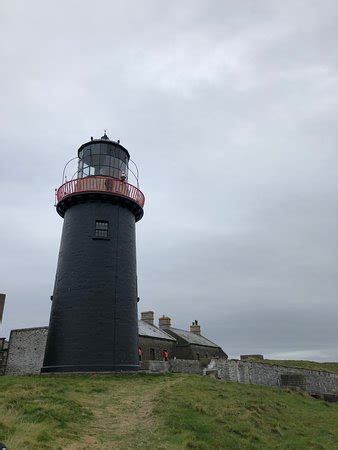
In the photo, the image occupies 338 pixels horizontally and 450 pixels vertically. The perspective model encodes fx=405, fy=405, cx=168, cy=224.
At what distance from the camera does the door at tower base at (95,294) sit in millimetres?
17984

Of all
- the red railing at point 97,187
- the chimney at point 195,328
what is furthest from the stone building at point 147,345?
the red railing at point 97,187

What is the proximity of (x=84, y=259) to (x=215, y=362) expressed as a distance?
9.54 metres

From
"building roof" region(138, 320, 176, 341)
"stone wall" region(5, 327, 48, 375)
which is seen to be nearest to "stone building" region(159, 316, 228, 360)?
"building roof" region(138, 320, 176, 341)

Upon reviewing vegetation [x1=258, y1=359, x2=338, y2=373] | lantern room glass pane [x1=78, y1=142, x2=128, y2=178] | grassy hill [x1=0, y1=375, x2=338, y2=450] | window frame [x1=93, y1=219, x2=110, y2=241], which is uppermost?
lantern room glass pane [x1=78, y1=142, x2=128, y2=178]

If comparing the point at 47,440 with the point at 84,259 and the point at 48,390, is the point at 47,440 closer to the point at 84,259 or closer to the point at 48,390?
the point at 48,390

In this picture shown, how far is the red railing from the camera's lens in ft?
65.3

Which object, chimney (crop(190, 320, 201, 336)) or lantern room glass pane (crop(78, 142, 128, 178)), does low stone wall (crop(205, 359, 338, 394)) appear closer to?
lantern room glass pane (crop(78, 142, 128, 178))

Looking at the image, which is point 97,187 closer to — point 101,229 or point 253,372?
point 101,229

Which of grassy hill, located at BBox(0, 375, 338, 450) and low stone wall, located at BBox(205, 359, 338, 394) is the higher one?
low stone wall, located at BBox(205, 359, 338, 394)

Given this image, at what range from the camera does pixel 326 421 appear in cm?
1572

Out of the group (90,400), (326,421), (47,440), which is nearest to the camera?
(47,440)

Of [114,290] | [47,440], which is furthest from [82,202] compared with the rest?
[47,440]

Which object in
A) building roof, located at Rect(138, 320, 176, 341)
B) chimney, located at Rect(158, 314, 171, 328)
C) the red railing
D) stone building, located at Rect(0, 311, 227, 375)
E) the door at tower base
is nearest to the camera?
the door at tower base

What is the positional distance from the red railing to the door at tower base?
63 cm
